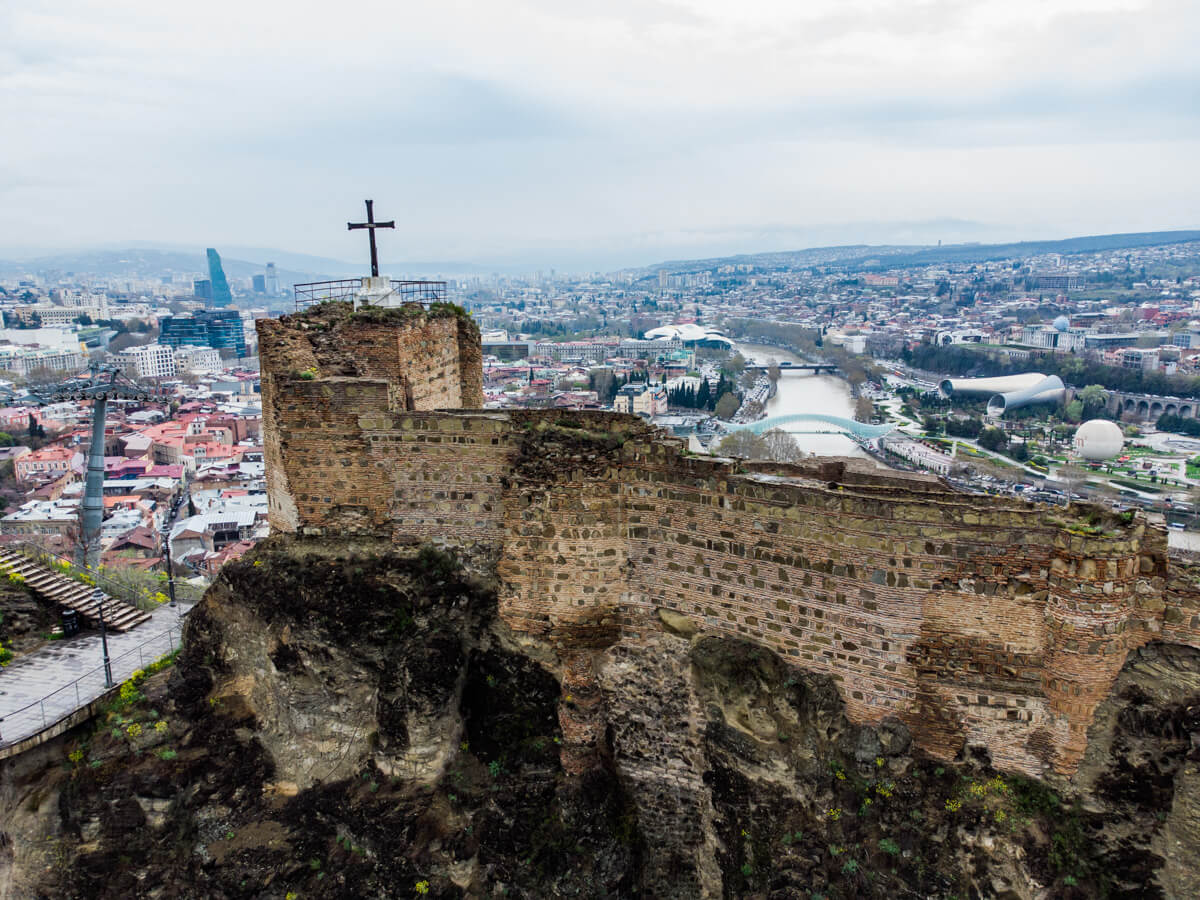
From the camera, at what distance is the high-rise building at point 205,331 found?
149 m

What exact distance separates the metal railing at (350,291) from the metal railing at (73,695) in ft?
21.5

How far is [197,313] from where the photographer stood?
167m

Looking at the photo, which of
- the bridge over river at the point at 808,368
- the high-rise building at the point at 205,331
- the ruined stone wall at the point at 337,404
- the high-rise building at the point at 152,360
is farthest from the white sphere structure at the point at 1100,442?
the high-rise building at the point at 205,331

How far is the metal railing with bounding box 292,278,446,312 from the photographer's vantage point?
14.5 m

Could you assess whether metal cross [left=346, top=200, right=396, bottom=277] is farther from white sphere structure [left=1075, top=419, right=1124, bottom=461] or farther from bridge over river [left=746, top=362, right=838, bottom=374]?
bridge over river [left=746, top=362, right=838, bottom=374]

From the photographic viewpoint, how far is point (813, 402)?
352 ft

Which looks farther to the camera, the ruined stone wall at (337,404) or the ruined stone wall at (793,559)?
the ruined stone wall at (337,404)

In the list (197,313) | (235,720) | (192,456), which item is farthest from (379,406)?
(197,313)

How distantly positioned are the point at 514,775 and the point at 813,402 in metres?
102

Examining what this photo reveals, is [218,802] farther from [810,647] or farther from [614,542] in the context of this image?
[810,647]

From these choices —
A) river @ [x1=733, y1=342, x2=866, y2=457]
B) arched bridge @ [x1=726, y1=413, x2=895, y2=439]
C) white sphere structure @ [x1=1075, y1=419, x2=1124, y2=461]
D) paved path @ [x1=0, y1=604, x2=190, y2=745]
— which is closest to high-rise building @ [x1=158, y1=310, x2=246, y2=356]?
river @ [x1=733, y1=342, x2=866, y2=457]

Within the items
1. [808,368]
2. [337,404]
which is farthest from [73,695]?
[808,368]

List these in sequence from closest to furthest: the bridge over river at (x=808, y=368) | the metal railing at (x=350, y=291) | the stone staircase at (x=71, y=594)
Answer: the metal railing at (x=350, y=291) → the stone staircase at (x=71, y=594) → the bridge over river at (x=808, y=368)

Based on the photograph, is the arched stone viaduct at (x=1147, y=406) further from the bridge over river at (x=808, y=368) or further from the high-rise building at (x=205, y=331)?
the high-rise building at (x=205, y=331)
